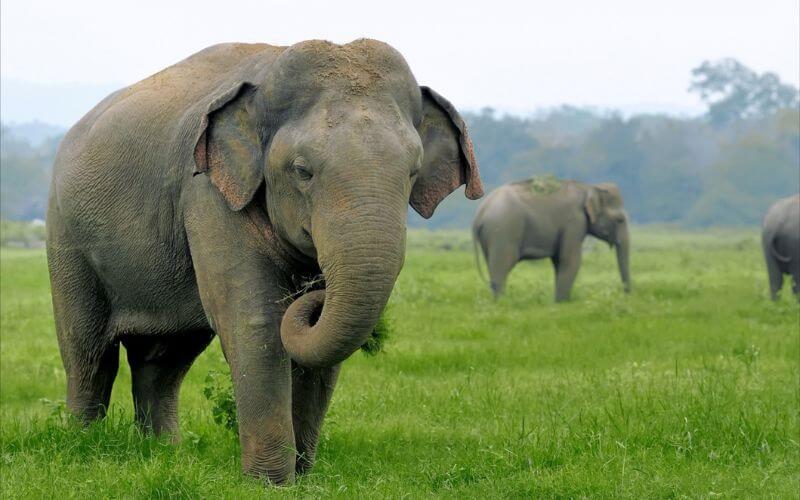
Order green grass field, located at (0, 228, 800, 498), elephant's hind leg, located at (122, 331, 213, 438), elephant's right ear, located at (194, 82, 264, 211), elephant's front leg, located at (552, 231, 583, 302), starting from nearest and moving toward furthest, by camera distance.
Answer: elephant's right ear, located at (194, 82, 264, 211) → green grass field, located at (0, 228, 800, 498) → elephant's hind leg, located at (122, 331, 213, 438) → elephant's front leg, located at (552, 231, 583, 302)

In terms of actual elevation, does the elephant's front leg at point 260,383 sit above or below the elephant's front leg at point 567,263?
above

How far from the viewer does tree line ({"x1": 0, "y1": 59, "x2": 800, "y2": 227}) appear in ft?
276

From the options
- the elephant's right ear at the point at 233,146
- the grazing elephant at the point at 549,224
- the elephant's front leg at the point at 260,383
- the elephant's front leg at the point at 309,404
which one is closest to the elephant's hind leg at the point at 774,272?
the grazing elephant at the point at 549,224

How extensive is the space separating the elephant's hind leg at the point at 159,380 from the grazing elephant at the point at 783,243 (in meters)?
11.9

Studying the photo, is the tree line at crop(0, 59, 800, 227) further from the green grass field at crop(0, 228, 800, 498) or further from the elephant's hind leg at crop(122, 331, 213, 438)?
the elephant's hind leg at crop(122, 331, 213, 438)

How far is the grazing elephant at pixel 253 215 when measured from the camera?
15.5 ft

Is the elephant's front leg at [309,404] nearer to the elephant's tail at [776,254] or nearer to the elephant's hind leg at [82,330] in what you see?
the elephant's hind leg at [82,330]

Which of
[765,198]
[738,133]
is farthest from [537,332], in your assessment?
[738,133]

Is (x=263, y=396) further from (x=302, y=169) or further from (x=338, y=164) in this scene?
(x=338, y=164)

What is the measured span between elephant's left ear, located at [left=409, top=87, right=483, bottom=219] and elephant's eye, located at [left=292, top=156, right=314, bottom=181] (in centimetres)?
62

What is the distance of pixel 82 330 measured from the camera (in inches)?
260

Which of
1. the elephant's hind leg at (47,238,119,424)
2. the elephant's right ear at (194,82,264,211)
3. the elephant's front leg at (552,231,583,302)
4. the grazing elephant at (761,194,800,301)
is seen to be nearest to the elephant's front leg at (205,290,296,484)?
the elephant's right ear at (194,82,264,211)

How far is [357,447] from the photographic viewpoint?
22.5ft

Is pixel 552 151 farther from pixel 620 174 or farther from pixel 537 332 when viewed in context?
pixel 537 332
